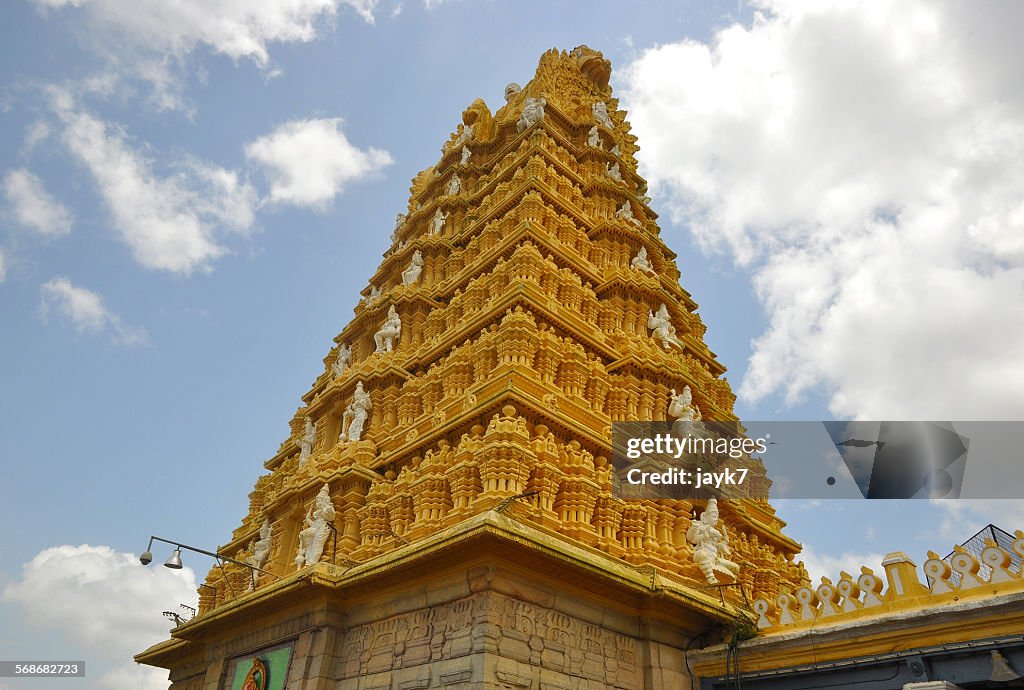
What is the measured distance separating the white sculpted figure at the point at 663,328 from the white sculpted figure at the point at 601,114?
8.89 metres

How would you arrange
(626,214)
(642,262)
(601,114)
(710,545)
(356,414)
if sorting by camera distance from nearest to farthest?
(710,545)
(356,414)
(642,262)
(626,214)
(601,114)

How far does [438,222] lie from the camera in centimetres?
2288

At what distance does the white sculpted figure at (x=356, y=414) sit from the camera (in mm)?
17188

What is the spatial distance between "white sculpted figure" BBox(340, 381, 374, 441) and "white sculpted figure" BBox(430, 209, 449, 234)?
6.56 m

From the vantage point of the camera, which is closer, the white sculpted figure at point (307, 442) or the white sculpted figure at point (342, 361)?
the white sculpted figure at point (307, 442)

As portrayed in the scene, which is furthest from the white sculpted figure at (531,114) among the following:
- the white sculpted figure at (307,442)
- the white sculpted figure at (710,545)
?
the white sculpted figure at (710,545)

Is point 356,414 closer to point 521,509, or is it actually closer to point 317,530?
point 317,530

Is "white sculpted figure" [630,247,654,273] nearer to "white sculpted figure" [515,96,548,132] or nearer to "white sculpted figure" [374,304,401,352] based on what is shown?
"white sculpted figure" [515,96,548,132]

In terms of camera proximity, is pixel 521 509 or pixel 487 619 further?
pixel 521 509

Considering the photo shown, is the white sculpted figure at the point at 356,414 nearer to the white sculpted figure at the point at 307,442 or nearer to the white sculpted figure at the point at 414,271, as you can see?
the white sculpted figure at the point at 307,442

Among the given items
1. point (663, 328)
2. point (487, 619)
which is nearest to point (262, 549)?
point (487, 619)

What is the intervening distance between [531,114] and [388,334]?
27.6ft

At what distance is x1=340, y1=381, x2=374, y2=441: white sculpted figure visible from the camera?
17188mm

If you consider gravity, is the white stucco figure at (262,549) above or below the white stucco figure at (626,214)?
below
